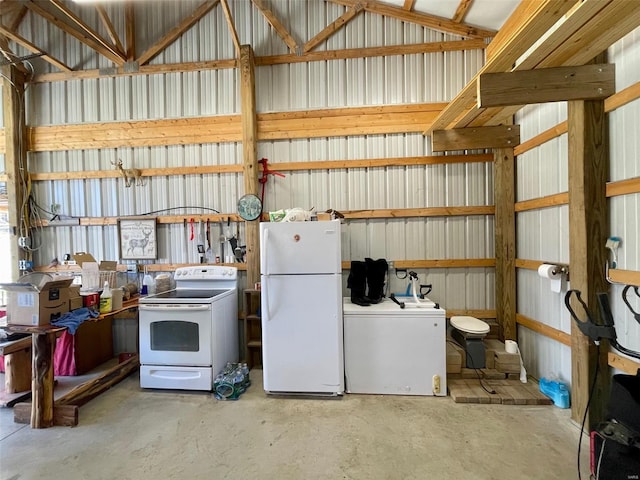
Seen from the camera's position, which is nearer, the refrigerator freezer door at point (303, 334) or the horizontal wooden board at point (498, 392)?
the horizontal wooden board at point (498, 392)

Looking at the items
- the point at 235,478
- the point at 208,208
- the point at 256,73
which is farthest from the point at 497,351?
the point at 256,73

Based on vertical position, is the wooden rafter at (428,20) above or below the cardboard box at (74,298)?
above

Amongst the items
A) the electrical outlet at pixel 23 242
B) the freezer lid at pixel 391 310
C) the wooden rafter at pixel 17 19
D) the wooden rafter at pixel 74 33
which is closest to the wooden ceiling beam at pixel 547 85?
the freezer lid at pixel 391 310

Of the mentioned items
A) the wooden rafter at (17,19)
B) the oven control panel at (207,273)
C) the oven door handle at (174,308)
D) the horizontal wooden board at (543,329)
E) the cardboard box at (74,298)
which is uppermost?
the wooden rafter at (17,19)

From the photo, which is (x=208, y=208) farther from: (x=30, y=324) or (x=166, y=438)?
(x=166, y=438)

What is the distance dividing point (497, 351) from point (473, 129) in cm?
230

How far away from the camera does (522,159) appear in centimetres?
310

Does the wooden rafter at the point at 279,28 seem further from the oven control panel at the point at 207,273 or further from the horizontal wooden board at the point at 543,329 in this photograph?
the horizontal wooden board at the point at 543,329

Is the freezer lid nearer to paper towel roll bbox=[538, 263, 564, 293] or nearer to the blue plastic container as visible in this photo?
paper towel roll bbox=[538, 263, 564, 293]

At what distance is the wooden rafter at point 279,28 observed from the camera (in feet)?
11.2

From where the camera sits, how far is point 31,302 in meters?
2.34

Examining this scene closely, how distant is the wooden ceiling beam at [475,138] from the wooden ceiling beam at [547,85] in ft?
3.46

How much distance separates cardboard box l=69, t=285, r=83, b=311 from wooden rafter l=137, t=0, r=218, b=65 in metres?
2.82

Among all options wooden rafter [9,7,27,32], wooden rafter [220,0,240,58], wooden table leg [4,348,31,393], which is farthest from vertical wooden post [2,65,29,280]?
wooden rafter [220,0,240,58]
